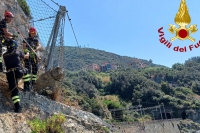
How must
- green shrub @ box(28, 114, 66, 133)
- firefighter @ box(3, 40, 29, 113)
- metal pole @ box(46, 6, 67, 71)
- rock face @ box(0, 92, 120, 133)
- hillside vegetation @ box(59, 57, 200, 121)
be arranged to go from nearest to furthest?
rock face @ box(0, 92, 120, 133)
green shrub @ box(28, 114, 66, 133)
firefighter @ box(3, 40, 29, 113)
metal pole @ box(46, 6, 67, 71)
hillside vegetation @ box(59, 57, 200, 121)

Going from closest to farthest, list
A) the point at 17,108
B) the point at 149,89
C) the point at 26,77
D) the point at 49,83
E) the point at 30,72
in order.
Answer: the point at 17,108 < the point at 26,77 < the point at 30,72 < the point at 49,83 < the point at 149,89

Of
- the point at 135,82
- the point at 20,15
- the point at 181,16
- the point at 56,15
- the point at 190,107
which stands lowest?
the point at 190,107

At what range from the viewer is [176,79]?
270 feet

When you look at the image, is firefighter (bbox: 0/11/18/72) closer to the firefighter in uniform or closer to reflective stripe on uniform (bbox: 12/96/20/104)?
the firefighter in uniform

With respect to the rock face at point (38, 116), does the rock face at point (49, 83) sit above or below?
above

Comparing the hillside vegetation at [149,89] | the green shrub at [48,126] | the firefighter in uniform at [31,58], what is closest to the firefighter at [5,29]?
the firefighter in uniform at [31,58]

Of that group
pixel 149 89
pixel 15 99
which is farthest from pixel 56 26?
pixel 149 89

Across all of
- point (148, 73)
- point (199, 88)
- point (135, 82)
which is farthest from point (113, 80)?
point (199, 88)

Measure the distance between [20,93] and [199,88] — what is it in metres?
73.5

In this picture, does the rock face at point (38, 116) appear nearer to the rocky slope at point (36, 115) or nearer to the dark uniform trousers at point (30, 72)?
the rocky slope at point (36, 115)

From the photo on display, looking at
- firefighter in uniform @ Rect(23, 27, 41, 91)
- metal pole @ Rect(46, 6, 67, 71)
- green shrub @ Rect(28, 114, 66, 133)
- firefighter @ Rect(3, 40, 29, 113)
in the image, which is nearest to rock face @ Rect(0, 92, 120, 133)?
green shrub @ Rect(28, 114, 66, 133)

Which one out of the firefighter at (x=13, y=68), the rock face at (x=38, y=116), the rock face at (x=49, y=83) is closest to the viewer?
the rock face at (x=38, y=116)

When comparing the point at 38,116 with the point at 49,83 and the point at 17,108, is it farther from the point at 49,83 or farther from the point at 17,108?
the point at 49,83

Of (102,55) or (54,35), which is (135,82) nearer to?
(102,55)
